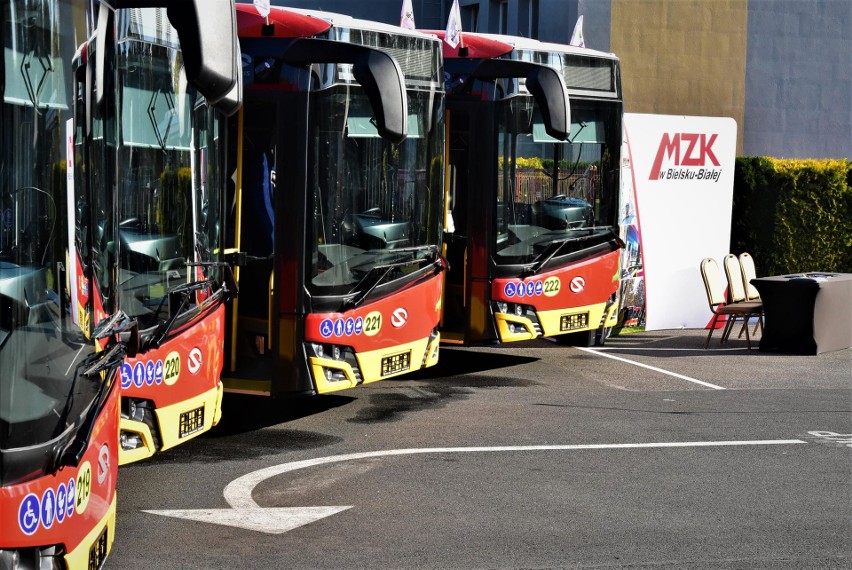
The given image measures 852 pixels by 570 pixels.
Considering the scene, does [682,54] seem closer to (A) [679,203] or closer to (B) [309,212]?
(A) [679,203]

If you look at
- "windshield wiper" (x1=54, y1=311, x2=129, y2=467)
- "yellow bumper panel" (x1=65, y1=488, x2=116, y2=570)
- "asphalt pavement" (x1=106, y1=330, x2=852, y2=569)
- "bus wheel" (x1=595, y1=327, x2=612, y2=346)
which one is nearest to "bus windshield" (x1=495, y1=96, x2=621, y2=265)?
"asphalt pavement" (x1=106, y1=330, x2=852, y2=569)

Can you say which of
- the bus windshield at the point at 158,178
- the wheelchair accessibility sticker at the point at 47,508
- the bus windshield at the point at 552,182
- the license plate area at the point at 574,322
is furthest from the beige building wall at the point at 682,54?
the wheelchair accessibility sticker at the point at 47,508

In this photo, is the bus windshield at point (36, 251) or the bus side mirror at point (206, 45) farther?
the bus side mirror at point (206, 45)

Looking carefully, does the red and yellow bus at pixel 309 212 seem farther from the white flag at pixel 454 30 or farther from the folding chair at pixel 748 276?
the folding chair at pixel 748 276

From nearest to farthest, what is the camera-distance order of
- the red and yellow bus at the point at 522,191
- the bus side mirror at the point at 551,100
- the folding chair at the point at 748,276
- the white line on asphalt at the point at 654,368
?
1. the bus side mirror at the point at 551,100
2. the red and yellow bus at the point at 522,191
3. the white line on asphalt at the point at 654,368
4. the folding chair at the point at 748,276

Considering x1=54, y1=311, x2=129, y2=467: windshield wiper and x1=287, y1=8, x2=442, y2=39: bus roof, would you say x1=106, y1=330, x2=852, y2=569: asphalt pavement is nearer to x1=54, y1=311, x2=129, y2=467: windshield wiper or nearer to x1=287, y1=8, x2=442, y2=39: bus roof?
x1=54, y1=311, x2=129, y2=467: windshield wiper

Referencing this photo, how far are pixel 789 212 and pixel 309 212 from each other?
34.5ft

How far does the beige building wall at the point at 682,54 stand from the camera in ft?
69.6

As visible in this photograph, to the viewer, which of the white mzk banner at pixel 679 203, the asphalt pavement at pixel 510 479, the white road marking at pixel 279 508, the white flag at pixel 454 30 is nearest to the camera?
the asphalt pavement at pixel 510 479

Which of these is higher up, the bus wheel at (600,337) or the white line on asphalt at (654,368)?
the bus wheel at (600,337)

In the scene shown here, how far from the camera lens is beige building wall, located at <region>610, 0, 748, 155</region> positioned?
21203 millimetres

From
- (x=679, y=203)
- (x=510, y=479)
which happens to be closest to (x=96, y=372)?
(x=510, y=479)

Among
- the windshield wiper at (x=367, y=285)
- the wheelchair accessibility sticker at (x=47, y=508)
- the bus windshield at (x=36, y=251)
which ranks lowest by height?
the wheelchair accessibility sticker at (x=47, y=508)

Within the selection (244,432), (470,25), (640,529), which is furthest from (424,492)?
(470,25)
